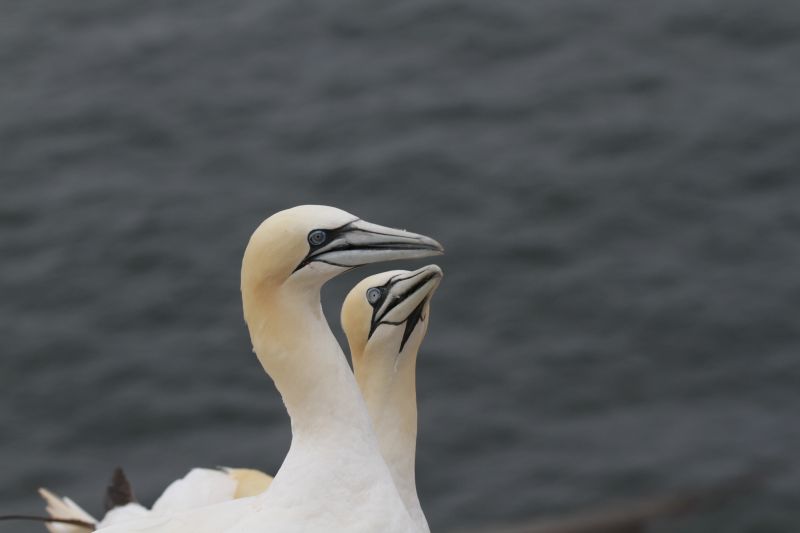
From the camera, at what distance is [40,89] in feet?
56.3

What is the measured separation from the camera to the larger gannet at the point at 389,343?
7.32 metres

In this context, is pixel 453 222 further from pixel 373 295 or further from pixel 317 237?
pixel 317 237

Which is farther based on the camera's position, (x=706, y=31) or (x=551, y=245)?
(x=706, y=31)

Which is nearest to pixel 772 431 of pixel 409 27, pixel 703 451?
pixel 703 451

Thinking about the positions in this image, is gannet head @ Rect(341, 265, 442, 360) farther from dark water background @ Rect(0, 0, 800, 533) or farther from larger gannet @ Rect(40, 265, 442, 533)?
dark water background @ Rect(0, 0, 800, 533)

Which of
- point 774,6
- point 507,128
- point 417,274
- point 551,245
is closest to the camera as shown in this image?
point 417,274

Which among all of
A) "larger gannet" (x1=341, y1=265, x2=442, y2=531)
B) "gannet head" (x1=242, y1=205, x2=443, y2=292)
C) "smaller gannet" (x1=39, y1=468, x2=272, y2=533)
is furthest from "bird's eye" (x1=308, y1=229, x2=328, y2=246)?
"smaller gannet" (x1=39, y1=468, x2=272, y2=533)

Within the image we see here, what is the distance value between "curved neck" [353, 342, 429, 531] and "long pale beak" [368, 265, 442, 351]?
6.0 inches

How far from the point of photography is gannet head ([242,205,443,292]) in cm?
545

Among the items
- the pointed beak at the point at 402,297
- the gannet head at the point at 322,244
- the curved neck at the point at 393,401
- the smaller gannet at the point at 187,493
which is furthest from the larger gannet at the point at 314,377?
the smaller gannet at the point at 187,493

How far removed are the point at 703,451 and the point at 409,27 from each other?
601 centimetres

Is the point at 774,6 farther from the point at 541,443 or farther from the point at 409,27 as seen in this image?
the point at 541,443

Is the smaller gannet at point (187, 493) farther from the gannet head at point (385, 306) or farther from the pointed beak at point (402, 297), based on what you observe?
the pointed beak at point (402, 297)

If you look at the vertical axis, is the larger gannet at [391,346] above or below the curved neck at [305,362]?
above
